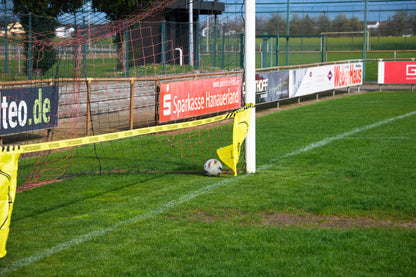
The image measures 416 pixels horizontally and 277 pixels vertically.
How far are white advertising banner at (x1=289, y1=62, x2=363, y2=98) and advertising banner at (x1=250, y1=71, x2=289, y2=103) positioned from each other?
1.70ft

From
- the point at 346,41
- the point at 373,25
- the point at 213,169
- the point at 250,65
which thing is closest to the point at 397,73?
the point at 250,65

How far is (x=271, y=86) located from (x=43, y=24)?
8224 millimetres

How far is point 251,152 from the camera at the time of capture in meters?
8.78

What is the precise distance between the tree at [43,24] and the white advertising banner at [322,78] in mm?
8551

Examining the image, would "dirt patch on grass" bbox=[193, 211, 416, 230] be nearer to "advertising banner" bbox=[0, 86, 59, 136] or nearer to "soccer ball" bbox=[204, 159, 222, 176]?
"soccer ball" bbox=[204, 159, 222, 176]

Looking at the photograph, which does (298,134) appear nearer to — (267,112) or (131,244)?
(267,112)

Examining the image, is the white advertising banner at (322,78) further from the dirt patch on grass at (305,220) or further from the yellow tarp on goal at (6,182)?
the yellow tarp on goal at (6,182)

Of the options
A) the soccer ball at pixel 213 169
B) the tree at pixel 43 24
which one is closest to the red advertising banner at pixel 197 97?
the tree at pixel 43 24

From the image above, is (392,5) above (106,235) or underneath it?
above

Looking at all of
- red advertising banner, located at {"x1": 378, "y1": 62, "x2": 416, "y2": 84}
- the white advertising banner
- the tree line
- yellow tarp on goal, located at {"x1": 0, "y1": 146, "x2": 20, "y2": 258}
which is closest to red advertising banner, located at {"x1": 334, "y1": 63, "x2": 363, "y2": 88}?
the white advertising banner

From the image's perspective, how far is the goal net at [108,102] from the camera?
985 centimetres

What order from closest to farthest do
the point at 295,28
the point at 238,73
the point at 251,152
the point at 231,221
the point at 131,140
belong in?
the point at 231,221, the point at 251,152, the point at 131,140, the point at 238,73, the point at 295,28

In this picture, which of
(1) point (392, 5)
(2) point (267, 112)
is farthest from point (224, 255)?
(1) point (392, 5)

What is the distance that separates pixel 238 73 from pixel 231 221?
10.9 m
